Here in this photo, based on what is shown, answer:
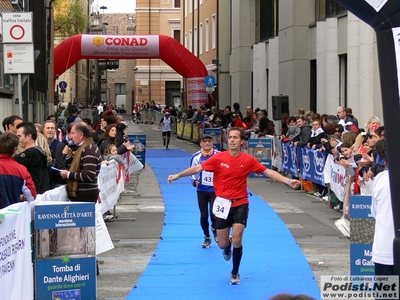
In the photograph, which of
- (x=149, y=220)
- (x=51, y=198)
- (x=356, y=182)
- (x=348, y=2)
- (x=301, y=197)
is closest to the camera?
(x=348, y=2)

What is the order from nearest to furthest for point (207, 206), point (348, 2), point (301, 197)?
point (348, 2), point (207, 206), point (301, 197)

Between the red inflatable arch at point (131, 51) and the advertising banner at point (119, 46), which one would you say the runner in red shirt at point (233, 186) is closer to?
the red inflatable arch at point (131, 51)

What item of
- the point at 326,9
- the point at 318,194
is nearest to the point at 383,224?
the point at 318,194

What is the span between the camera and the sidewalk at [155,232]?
10.3 m

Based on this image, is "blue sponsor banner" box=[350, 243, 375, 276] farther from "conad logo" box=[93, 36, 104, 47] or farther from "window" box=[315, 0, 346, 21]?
"conad logo" box=[93, 36, 104, 47]

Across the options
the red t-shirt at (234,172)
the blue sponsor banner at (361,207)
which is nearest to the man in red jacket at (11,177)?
the red t-shirt at (234,172)

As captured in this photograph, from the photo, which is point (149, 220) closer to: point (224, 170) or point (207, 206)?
point (207, 206)

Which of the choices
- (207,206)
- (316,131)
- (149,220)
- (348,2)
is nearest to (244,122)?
(316,131)

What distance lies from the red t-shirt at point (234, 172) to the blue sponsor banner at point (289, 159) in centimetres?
1087

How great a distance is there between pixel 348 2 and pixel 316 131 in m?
14.3

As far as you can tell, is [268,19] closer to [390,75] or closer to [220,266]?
[220,266]

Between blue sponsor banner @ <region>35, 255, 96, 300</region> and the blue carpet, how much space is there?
0.73m

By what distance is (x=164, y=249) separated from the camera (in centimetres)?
1191

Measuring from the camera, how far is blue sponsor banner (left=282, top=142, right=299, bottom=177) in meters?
20.6
